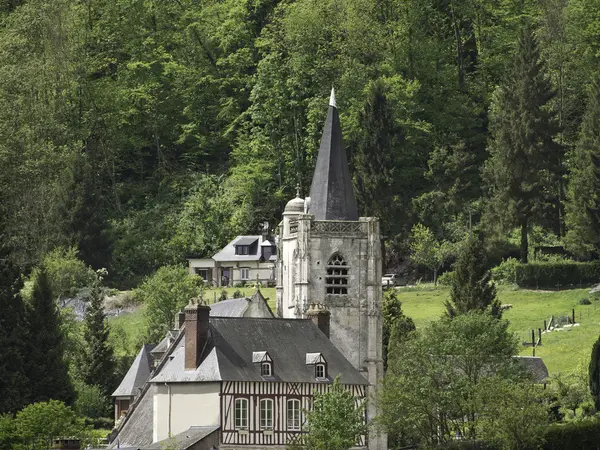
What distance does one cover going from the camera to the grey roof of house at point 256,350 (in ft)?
291

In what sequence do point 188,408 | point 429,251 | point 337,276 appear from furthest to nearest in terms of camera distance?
point 429,251, point 337,276, point 188,408

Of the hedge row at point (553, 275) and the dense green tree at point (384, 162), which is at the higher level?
the dense green tree at point (384, 162)

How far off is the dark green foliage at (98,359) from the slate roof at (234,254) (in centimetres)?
2466

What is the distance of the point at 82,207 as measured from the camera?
141 meters

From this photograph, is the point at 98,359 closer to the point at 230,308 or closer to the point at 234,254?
the point at 230,308

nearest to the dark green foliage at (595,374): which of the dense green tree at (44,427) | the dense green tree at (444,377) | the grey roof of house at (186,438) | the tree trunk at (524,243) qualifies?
the dense green tree at (444,377)

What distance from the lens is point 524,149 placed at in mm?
134375

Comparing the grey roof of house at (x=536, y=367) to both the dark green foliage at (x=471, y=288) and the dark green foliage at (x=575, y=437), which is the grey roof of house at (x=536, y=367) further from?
the dark green foliage at (x=575, y=437)

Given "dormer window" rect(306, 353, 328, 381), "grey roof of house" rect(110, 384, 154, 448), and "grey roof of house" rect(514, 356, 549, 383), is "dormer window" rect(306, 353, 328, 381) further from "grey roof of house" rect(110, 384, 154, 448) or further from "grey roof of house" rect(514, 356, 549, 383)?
"grey roof of house" rect(514, 356, 549, 383)

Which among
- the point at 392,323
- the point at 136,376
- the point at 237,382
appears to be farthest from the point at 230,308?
the point at 237,382

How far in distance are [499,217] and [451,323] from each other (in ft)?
116

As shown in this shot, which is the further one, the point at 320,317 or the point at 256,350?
the point at 320,317

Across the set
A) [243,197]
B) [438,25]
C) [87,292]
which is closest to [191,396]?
[87,292]

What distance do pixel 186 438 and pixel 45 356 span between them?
60.1 ft
